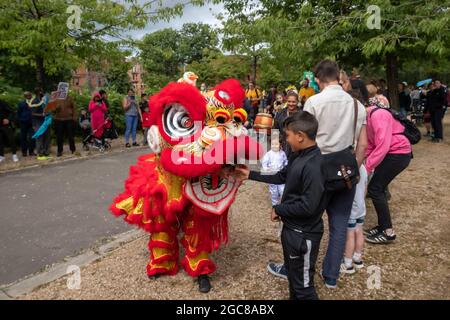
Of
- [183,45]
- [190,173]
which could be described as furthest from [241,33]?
[183,45]

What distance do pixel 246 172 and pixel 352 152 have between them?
998 millimetres

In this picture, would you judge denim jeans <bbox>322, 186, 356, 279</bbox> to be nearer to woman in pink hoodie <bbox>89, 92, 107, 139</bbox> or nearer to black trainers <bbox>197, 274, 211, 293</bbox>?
black trainers <bbox>197, 274, 211, 293</bbox>

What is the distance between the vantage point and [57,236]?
4.61 meters

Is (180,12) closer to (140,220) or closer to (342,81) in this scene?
(342,81)

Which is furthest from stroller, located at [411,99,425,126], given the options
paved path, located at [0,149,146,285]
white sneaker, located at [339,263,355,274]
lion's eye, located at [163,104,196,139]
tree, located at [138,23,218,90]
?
tree, located at [138,23,218,90]

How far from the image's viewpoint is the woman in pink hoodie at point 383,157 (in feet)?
12.6

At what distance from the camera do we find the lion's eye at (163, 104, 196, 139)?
2.89m

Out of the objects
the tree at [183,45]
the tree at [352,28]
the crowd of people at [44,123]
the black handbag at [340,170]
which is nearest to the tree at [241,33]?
the tree at [352,28]

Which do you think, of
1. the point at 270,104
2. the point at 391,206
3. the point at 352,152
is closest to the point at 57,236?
the point at 352,152

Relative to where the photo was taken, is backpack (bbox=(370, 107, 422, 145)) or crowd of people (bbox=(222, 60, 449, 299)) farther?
backpack (bbox=(370, 107, 422, 145))

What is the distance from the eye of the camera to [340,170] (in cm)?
300

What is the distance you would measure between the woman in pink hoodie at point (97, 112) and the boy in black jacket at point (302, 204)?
8.25 meters

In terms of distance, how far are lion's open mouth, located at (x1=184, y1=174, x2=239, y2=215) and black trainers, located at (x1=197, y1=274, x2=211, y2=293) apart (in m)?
0.77

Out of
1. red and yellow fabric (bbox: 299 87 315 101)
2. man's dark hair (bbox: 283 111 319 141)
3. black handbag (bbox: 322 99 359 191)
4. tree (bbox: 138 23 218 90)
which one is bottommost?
black handbag (bbox: 322 99 359 191)
